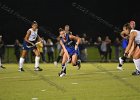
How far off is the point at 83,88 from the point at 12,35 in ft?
103

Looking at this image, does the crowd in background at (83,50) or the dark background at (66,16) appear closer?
the crowd in background at (83,50)

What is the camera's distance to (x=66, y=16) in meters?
47.1

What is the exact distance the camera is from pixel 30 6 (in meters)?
46.6

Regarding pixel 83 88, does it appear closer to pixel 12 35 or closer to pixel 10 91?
pixel 10 91

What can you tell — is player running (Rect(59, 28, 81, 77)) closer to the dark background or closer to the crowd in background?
the crowd in background

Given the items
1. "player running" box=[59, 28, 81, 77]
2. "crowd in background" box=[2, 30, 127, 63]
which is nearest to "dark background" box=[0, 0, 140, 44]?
"crowd in background" box=[2, 30, 127, 63]

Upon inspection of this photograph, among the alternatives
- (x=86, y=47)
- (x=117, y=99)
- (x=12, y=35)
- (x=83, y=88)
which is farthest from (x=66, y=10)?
(x=117, y=99)

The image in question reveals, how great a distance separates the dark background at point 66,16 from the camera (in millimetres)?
45250

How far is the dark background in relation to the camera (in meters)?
45.2

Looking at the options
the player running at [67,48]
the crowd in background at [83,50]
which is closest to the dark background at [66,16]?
the crowd in background at [83,50]

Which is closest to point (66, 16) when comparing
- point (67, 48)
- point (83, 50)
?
point (83, 50)

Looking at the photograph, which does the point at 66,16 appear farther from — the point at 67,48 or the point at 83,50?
the point at 67,48

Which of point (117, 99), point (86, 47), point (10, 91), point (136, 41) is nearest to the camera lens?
point (117, 99)

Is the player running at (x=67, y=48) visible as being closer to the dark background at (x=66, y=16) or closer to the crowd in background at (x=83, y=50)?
the crowd in background at (x=83, y=50)
